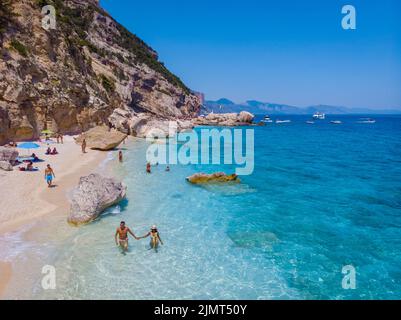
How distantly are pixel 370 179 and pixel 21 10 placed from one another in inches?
1644

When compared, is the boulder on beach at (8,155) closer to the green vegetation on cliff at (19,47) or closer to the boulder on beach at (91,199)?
the boulder on beach at (91,199)

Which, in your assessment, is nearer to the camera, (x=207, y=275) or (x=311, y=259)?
(x=207, y=275)

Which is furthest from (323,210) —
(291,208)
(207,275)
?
(207,275)

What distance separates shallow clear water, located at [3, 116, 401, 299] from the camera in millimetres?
9922

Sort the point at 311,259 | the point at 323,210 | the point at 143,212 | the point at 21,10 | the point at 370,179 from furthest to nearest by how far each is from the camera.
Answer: the point at 21,10, the point at 370,179, the point at 323,210, the point at 143,212, the point at 311,259

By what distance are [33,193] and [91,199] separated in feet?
16.7

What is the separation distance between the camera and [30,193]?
17094 mm

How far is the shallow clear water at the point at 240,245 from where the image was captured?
32.6ft

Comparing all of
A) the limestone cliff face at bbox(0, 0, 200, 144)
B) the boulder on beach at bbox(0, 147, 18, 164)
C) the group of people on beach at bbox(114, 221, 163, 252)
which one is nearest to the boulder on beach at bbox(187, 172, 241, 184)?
the group of people on beach at bbox(114, 221, 163, 252)

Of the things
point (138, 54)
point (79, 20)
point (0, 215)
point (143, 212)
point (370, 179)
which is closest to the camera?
point (0, 215)

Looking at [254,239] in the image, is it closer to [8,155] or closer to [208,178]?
[208,178]

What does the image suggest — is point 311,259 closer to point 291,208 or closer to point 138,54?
point 291,208

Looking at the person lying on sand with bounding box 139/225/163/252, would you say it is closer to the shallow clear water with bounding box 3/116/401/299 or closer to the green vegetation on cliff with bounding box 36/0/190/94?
the shallow clear water with bounding box 3/116/401/299

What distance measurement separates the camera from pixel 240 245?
1302cm
